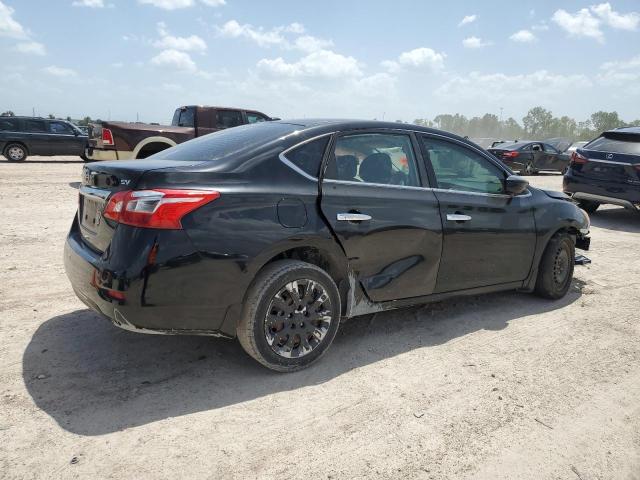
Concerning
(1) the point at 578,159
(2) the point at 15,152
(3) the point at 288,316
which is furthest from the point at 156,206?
(2) the point at 15,152

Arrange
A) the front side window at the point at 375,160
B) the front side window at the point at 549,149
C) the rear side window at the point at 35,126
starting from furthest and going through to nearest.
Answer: the front side window at the point at 549,149, the rear side window at the point at 35,126, the front side window at the point at 375,160

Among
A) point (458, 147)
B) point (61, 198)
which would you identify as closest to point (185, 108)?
point (61, 198)

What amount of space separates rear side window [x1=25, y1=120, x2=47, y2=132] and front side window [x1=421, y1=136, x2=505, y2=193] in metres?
17.3

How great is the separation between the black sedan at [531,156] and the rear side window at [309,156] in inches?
677

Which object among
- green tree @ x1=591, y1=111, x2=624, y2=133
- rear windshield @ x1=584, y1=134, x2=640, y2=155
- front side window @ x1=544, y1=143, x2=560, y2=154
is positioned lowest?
rear windshield @ x1=584, y1=134, x2=640, y2=155

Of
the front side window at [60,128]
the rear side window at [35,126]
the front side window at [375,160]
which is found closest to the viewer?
the front side window at [375,160]

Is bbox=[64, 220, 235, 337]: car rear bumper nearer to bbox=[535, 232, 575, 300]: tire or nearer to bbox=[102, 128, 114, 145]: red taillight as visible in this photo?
bbox=[535, 232, 575, 300]: tire

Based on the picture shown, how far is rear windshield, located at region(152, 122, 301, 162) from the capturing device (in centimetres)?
332

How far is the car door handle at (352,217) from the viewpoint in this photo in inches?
132

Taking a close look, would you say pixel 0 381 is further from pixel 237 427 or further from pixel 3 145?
pixel 3 145

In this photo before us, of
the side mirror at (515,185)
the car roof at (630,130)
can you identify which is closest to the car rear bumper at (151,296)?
the side mirror at (515,185)

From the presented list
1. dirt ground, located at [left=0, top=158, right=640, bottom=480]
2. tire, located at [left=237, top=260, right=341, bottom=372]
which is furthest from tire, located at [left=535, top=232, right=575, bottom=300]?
tire, located at [left=237, top=260, right=341, bottom=372]

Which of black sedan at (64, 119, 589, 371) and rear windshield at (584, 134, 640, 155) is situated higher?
rear windshield at (584, 134, 640, 155)

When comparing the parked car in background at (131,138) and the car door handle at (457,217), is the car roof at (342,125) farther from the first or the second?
the parked car in background at (131,138)
